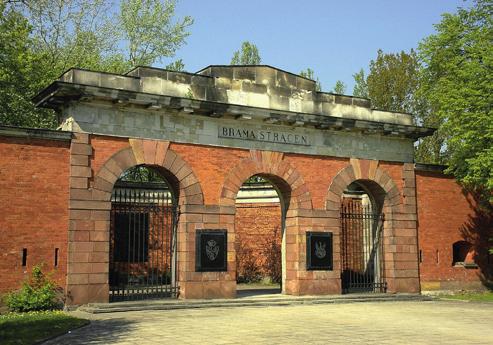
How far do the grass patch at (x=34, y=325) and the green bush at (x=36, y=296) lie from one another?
11.3 inches

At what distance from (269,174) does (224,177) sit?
5.32 ft

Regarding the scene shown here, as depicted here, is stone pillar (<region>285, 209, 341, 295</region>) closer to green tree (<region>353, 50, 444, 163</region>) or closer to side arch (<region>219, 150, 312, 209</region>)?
side arch (<region>219, 150, 312, 209</region>)

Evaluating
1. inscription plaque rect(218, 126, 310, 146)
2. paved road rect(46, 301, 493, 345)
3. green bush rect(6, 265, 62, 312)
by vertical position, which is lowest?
paved road rect(46, 301, 493, 345)

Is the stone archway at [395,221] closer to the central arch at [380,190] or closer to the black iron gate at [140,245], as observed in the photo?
the central arch at [380,190]

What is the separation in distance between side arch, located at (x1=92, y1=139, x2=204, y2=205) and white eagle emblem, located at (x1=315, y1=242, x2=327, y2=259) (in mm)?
4228

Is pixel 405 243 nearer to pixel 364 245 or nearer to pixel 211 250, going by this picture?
pixel 364 245

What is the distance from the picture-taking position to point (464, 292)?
21.7 m

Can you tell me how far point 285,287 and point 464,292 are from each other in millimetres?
7325

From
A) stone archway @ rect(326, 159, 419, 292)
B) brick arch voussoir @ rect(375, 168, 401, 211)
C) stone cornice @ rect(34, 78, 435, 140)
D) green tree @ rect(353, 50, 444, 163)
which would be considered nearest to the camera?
stone cornice @ rect(34, 78, 435, 140)

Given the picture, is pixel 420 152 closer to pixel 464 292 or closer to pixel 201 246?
pixel 464 292

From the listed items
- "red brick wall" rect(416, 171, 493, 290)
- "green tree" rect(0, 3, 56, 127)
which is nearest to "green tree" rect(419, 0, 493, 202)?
"red brick wall" rect(416, 171, 493, 290)

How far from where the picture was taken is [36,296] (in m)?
14.4

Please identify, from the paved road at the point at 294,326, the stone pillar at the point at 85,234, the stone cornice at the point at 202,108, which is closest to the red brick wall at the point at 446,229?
the stone cornice at the point at 202,108

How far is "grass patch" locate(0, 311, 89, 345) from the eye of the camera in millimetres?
10617
